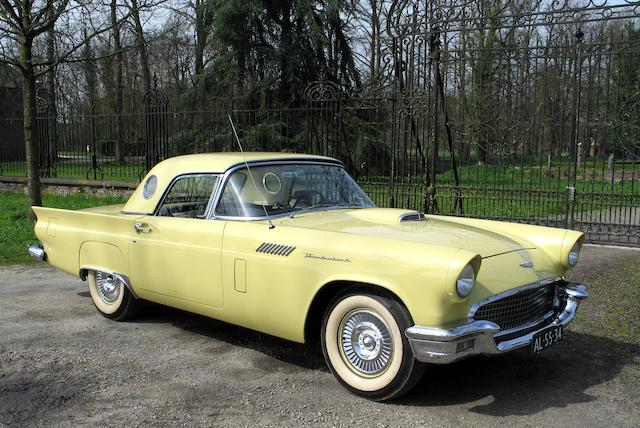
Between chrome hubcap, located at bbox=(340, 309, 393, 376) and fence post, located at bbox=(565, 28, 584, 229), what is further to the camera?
fence post, located at bbox=(565, 28, 584, 229)

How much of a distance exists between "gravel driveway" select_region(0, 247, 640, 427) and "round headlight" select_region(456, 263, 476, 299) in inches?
30.8

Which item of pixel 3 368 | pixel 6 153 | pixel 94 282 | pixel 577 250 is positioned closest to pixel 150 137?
pixel 6 153

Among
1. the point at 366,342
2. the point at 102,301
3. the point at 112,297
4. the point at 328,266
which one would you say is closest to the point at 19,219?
the point at 102,301

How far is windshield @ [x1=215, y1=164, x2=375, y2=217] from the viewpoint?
15.0 ft

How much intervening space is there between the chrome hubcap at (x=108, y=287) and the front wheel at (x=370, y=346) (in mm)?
2483

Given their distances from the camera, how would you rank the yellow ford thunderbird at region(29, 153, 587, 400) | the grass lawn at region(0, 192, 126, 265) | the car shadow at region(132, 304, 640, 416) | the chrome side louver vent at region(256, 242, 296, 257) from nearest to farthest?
the yellow ford thunderbird at region(29, 153, 587, 400)
the car shadow at region(132, 304, 640, 416)
the chrome side louver vent at region(256, 242, 296, 257)
the grass lawn at region(0, 192, 126, 265)

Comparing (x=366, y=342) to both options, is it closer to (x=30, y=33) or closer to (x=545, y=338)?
(x=545, y=338)

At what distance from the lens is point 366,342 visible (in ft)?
12.0

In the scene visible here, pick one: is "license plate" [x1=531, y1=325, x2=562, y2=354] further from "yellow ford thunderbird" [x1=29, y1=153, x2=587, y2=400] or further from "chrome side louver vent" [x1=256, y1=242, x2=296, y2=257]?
"chrome side louver vent" [x1=256, y1=242, x2=296, y2=257]

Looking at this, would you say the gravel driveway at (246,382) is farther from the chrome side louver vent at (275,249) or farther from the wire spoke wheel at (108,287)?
the chrome side louver vent at (275,249)

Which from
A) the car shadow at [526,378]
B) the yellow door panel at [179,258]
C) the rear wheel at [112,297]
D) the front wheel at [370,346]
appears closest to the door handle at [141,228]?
the yellow door panel at [179,258]

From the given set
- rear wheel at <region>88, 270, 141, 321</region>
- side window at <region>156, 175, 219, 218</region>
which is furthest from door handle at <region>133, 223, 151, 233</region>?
rear wheel at <region>88, 270, 141, 321</region>

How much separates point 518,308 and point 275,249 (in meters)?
1.68

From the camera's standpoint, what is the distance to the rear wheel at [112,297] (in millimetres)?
5352
